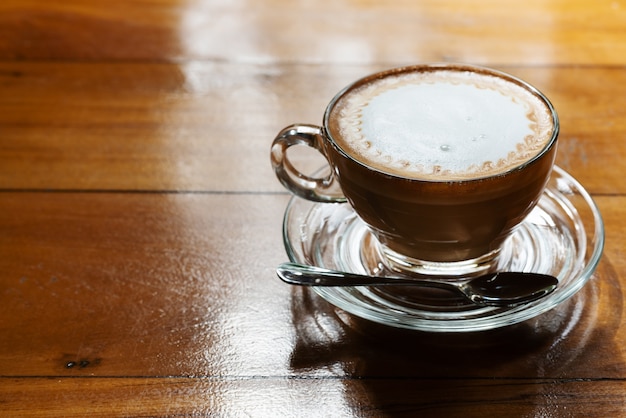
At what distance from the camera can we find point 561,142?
726 millimetres

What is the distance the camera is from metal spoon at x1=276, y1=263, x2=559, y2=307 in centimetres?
50

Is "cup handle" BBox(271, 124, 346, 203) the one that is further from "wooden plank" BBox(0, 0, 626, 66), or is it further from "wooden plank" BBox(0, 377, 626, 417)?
"wooden plank" BBox(0, 0, 626, 66)

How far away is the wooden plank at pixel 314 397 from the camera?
17.7 inches

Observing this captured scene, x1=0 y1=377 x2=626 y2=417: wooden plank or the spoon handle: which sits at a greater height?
the spoon handle

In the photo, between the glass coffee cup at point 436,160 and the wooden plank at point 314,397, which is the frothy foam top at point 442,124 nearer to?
the glass coffee cup at point 436,160

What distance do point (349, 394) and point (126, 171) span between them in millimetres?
347

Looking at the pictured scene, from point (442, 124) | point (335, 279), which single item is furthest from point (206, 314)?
point (442, 124)

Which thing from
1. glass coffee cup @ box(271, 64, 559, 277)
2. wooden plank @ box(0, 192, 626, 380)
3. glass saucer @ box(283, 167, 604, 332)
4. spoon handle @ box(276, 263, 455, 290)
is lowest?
wooden plank @ box(0, 192, 626, 380)

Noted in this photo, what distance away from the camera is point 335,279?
0.51 meters

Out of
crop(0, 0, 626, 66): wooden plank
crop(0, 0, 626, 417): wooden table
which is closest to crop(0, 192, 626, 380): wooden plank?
crop(0, 0, 626, 417): wooden table

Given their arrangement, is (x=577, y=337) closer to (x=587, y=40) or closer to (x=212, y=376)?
(x=212, y=376)

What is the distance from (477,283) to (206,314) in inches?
7.4

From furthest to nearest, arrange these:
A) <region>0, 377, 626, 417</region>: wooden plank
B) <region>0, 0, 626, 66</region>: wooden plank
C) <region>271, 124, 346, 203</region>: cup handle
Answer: <region>0, 0, 626, 66</region>: wooden plank, <region>271, 124, 346, 203</region>: cup handle, <region>0, 377, 626, 417</region>: wooden plank

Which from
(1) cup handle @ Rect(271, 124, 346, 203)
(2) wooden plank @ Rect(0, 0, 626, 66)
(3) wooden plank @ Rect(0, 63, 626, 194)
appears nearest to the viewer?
(1) cup handle @ Rect(271, 124, 346, 203)
